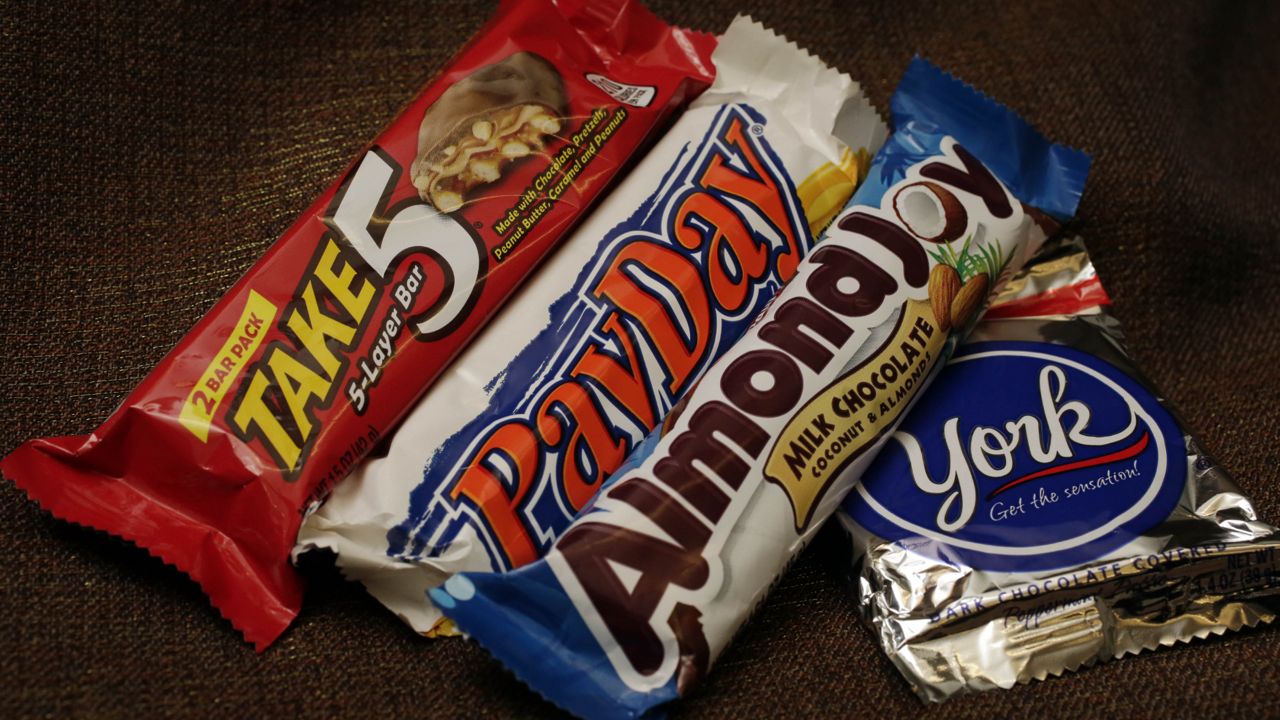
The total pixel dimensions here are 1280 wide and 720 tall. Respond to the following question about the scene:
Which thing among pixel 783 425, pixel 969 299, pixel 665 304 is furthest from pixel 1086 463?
pixel 665 304

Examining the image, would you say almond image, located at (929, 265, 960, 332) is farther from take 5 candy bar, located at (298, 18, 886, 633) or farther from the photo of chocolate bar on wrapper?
the photo of chocolate bar on wrapper

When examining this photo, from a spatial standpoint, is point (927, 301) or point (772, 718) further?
point (927, 301)

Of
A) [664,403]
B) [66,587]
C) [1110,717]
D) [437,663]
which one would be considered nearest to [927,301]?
[664,403]

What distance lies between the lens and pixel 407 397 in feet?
2.90

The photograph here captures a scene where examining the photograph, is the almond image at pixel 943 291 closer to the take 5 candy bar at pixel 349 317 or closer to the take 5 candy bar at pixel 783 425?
the take 5 candy bar at pixel 783 425

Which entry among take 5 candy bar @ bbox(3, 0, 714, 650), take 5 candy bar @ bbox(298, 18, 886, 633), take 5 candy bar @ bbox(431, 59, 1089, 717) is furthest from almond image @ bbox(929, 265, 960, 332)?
take 5 candy bar @ bbox(3, 0, 714, 650)

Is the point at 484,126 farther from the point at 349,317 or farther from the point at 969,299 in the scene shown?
the point at 969,299

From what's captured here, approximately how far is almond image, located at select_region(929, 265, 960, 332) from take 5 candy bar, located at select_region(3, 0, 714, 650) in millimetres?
297

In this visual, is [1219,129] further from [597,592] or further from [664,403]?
[597,592]

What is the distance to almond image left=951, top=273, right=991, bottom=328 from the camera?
36.8 inches

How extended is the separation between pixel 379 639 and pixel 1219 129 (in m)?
1.06

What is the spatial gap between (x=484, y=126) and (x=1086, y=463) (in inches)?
23.6

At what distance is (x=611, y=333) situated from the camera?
0.91m

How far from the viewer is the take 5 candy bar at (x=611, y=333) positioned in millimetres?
841
